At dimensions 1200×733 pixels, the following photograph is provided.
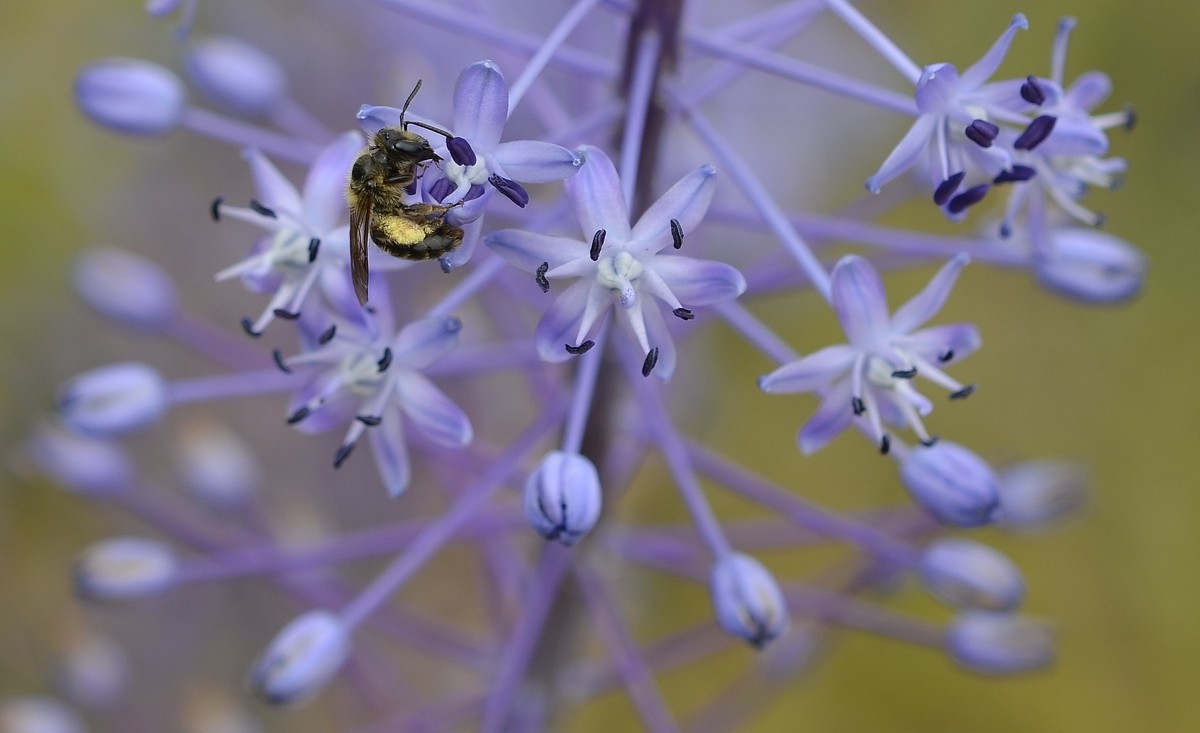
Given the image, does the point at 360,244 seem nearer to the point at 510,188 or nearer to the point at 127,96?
the point at 510,188

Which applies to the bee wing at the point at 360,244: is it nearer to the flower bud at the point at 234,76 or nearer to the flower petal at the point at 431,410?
the flower petal at the point at 431,410

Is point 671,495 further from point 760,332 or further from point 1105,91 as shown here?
point 1105,91

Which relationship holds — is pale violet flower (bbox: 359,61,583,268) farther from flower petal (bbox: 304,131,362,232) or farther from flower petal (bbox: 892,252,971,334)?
flower petal (bbox: 892,252,971,334)

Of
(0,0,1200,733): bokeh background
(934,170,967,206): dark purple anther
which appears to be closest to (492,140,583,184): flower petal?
(934,170,967,206): dark purple anther

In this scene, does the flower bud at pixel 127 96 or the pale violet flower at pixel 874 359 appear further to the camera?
the flower bud at pixel 127 96

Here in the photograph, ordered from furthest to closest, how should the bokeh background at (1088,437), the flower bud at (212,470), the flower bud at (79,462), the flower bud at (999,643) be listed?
the bokeh background at (1088,437) < the flower bud at (212,470) < the flower bud at (79,462) < the flower bud at (999,643)

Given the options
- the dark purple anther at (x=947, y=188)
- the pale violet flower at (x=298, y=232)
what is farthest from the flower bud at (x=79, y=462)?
the dark purple anther at (x=947, y=188)
